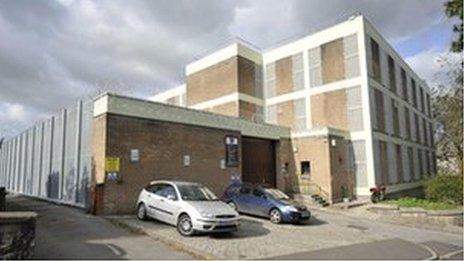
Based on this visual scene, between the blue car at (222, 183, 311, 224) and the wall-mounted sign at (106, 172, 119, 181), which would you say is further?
the blue car at (222, 183, 311, 224)

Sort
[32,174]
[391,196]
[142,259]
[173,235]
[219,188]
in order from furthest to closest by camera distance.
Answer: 1. [391,196]
2. [32,174]
3. [219,188]
4. [173,235]
5. [142,259]

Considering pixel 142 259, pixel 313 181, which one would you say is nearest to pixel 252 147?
pixel 313 181

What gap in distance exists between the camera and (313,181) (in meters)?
27.5

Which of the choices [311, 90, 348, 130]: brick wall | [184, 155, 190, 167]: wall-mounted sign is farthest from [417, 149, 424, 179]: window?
[184, 155, 190, 167]: wall-mounted sign

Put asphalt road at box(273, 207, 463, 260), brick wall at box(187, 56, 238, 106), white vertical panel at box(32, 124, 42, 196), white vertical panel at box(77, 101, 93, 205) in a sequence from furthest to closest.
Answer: brick wall at box(187, 56, 238, 106), white vertical panel at box(32, 124, 42, 196), white vertical panel at box(77, 101, 93, 205), asphalt road at box(273, 207, 463, 260)

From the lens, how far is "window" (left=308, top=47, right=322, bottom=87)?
3281 centimetres

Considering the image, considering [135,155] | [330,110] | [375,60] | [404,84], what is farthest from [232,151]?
[404,84]

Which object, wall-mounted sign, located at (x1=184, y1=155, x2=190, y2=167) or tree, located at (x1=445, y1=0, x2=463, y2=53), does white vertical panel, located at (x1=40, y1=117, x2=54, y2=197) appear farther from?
tree, located at (x1=445, y1=0, x2=463, y2=53)

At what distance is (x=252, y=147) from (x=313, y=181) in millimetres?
4496

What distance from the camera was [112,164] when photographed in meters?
17.5

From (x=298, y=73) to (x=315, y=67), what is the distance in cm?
176

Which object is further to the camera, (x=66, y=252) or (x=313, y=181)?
(x=313, y=181)

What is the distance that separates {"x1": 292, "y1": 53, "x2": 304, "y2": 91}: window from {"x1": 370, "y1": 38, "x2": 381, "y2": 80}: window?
531 centimetres

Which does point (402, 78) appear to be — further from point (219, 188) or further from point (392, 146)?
point (219, 188)
